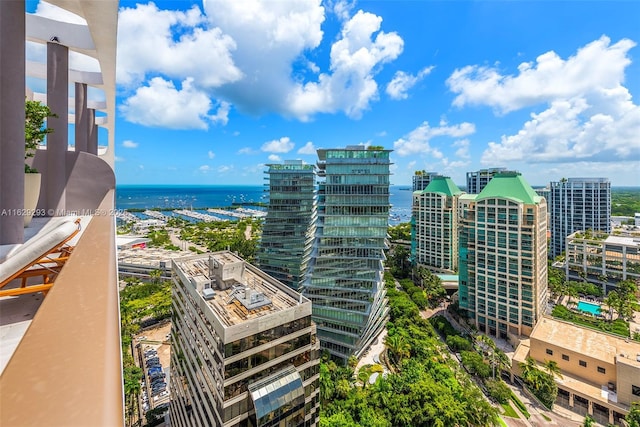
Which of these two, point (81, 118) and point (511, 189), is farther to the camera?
point (511, 189)

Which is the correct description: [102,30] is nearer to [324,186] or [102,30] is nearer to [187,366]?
[187,366]

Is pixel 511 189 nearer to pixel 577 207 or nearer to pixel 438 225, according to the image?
pixel 438 225

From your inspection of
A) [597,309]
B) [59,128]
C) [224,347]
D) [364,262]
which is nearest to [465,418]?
[364,262]

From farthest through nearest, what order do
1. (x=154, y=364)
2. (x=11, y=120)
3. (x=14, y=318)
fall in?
(x=154, y=364) → (x=11, y=120) → (x=14, y=318)

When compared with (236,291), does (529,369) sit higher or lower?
lower

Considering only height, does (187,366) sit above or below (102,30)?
below

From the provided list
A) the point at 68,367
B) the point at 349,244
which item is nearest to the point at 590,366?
the point at 349,244

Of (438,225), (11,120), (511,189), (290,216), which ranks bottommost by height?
(438,225)
